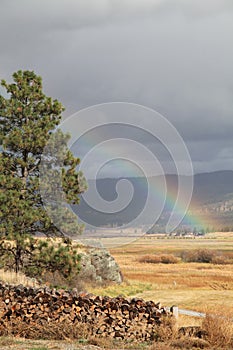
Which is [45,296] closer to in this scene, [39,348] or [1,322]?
[1,322]

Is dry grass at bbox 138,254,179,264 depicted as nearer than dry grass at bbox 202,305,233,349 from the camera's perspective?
No

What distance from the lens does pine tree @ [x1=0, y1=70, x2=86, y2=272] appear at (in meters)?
25.2

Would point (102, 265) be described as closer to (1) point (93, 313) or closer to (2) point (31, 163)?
(2) point (31, 163)

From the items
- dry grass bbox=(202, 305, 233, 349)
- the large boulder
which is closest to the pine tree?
dry grass bbox=(202, 305, 233, 349)

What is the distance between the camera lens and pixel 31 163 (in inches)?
1038

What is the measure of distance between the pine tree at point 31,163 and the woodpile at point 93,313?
8686 mm

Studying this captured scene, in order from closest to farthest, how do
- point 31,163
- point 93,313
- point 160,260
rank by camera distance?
point 93,313 → point 31,163 → point 160,260

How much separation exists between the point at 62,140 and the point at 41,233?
4.62 metres

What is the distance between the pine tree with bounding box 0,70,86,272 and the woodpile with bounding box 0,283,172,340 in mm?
8686

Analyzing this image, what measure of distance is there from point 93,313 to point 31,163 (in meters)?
12.0

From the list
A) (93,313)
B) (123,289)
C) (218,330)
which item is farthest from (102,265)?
(218,330)

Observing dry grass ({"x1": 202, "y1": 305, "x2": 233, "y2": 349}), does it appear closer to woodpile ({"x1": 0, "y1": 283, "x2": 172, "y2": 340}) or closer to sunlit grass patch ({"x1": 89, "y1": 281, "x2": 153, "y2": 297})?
woodpile ({"x1": 0, "y1": 283, "x2": 172, "y2": 340})

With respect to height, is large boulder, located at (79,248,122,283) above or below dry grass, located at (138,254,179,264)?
above

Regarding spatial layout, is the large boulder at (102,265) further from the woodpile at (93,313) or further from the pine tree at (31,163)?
the woodpile at (93,313)
